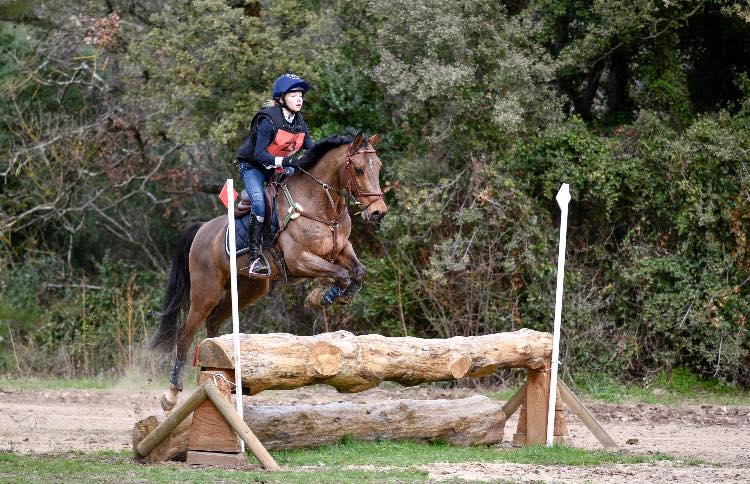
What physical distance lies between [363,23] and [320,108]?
138 cm

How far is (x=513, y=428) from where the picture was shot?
32.0 ft

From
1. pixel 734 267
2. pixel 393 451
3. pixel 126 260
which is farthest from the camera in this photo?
pixel 126 260

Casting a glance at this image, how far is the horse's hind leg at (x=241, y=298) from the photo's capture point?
973 cm

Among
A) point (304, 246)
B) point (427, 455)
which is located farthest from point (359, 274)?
point (427, 455)

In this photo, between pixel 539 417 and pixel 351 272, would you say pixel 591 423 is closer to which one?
pixel 539 417

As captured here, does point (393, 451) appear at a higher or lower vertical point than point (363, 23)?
lower

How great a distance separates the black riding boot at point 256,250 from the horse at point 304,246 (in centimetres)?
12

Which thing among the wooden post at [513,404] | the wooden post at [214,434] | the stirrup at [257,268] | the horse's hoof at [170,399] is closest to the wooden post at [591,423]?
the wooden post at [513,404]

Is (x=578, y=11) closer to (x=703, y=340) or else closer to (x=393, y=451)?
(x=703, y=340)

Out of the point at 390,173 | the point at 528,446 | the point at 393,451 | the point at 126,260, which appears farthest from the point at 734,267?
the point at 126,260

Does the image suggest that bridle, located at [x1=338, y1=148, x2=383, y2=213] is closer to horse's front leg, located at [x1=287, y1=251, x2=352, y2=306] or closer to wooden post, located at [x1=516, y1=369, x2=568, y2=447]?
horse's front leg, located at [x1=287, y1=251, x2=352, y2=306]

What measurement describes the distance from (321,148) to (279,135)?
18.7 inches

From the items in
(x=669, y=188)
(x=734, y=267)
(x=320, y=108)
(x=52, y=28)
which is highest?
(x=52, y=28)

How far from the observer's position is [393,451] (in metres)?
7.42
